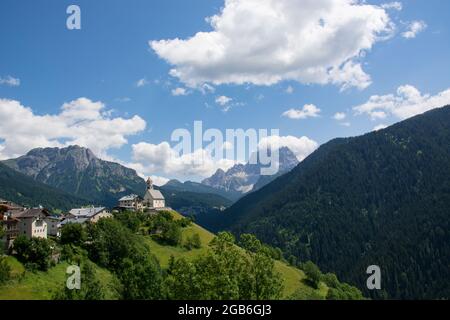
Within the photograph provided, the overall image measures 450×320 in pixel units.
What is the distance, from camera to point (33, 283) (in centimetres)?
7956

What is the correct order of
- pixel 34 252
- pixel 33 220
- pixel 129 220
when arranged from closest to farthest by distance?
pixel 34 252 → pixel 33 220 → pixel 129 220

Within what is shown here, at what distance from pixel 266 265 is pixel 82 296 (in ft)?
94.4

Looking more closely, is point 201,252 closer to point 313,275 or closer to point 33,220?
point 313,275

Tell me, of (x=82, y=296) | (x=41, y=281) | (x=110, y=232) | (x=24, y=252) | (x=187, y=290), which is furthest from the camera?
(x=110, y=232)

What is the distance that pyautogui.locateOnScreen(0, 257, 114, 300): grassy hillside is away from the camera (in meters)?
73.1

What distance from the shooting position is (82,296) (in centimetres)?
5744

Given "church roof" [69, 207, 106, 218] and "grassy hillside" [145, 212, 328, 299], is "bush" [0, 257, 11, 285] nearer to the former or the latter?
"grassy hillside" [145, 212, 328, 299]

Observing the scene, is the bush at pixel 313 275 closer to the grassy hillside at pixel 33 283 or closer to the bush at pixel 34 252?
the grassy hillside at pixel 33 283

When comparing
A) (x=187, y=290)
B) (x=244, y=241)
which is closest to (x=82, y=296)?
(x=187, y=290)

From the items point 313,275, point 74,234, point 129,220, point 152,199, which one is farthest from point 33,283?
point 313,275

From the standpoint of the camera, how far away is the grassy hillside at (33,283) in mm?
73125

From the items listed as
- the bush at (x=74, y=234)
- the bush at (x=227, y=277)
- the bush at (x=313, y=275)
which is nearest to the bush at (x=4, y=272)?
the bush at (x=74, y=234)
